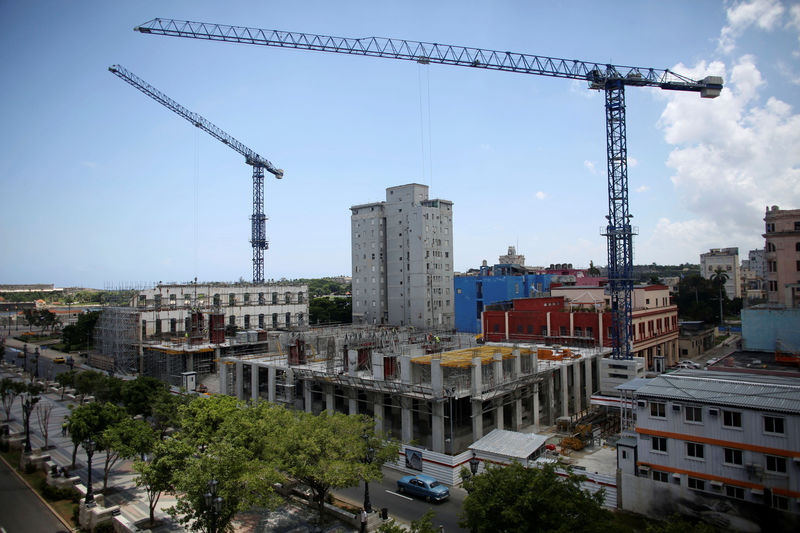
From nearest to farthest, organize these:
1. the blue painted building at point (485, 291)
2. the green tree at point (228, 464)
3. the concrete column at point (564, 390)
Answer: the green tree at point (228, 464) → the concrete column at point (564, 390) → the blue painted building at point (485, 291)

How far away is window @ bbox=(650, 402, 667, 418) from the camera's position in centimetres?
1745

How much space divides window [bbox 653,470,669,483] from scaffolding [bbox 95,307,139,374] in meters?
46.5

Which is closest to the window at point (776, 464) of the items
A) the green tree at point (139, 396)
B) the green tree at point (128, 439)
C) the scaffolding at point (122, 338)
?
the green tree at point (128, 439)

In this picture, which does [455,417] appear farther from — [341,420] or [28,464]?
[28,464]

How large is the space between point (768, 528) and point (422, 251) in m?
67.7

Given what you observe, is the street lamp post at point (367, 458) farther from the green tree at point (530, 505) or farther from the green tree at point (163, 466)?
the green tree at point (163, 466)

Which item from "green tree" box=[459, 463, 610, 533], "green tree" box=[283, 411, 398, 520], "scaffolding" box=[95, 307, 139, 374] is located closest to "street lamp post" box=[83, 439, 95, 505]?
"green tree" box=[283, 411, 398, 520]

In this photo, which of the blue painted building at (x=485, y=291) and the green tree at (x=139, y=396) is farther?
the blue painted building at (x=485, y=291)

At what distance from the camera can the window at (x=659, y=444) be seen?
17.5 metres

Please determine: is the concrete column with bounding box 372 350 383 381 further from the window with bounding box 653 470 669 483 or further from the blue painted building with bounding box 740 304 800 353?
the blue painted building with bounding box 740 304 800 353

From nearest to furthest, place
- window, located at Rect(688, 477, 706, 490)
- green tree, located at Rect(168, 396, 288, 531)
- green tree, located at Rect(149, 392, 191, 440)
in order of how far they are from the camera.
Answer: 1. green tree, located at Rect(168, 396, 288, 531)
2. window, located at Rect(688, 477, 706, 490)
3. green tree, located at Rect(149, 392, 191, 440)

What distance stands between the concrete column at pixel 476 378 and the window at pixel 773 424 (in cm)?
1194

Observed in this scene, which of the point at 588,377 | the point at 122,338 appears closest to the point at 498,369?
the point at 588,377

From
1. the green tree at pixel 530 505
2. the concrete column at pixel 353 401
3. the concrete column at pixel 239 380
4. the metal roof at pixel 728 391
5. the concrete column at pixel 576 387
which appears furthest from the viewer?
the concrete column at pixel 239 380
